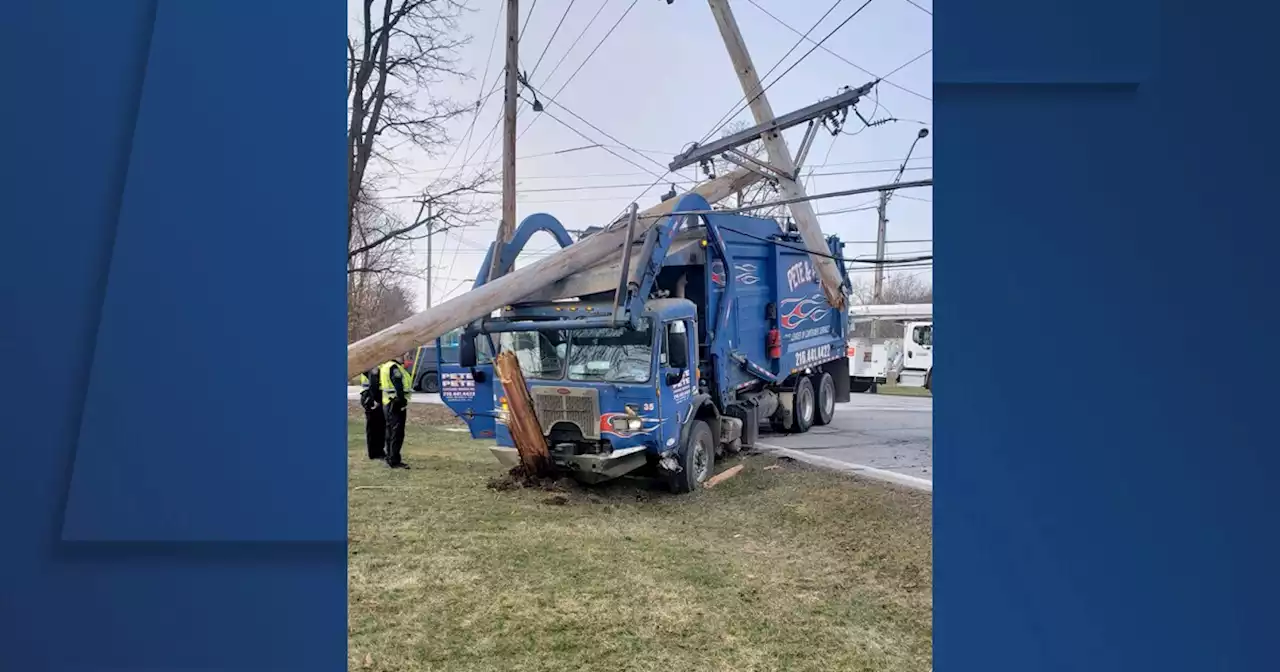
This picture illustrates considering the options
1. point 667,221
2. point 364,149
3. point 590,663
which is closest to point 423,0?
point 364,149

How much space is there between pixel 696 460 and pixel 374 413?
4283 mm

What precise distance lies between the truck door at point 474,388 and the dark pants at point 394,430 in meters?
1.48

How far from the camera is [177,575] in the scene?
5.10ft

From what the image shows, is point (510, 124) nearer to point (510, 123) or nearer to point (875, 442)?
point (510, 123)

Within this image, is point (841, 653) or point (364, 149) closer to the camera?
point (841, 653)

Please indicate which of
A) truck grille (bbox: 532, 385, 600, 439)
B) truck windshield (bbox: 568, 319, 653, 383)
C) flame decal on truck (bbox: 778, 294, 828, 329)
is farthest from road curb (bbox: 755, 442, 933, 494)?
truck grille (bbox: 532, 385, 600, 439)

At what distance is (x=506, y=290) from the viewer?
6.57 m

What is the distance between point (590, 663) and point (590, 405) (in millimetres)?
3537

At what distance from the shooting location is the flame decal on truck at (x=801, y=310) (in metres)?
10.2

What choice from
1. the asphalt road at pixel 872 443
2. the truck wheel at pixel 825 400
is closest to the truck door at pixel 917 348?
the asphalt road at pixel 872 443

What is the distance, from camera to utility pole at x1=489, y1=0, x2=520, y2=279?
27.3 feet

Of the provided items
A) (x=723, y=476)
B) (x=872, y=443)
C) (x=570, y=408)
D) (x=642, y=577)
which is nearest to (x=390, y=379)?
(x=570, y=408)

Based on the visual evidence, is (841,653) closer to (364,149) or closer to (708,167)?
(364,149)
